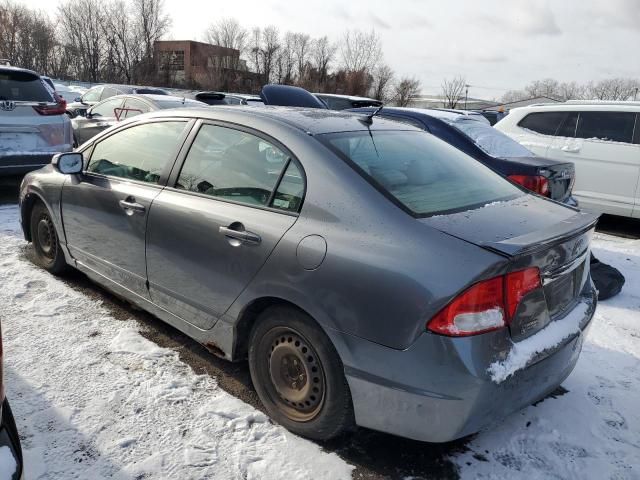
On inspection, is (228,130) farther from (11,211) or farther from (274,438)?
(11,211)

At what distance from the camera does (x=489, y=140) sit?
5871 millimetres

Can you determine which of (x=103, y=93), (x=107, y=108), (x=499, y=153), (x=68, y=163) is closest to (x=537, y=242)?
(x=68, y=163)

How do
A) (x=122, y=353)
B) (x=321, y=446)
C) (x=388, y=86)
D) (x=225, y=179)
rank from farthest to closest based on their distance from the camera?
(x=388, y=86), (x=122, y=353), (x=225, y=179), (x=321, y=446)

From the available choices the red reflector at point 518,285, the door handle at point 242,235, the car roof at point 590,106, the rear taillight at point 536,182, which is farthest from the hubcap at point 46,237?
the car roof at point 590,106

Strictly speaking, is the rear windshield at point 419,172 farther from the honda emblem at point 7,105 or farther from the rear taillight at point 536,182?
the honda emblem at point 7,105

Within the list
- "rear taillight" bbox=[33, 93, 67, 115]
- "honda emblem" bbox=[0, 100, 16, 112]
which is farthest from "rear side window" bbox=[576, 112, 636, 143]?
"honda emblem" bbox=[0, 100, 16, 112]

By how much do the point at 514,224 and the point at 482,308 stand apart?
54cm

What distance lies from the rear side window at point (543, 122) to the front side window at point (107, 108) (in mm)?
6675

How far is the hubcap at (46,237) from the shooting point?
428cm

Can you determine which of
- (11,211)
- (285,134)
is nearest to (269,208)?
(285,134)

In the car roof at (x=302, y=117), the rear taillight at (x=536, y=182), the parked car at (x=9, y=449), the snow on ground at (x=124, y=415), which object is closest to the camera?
the parked car at (x=9, y=449)

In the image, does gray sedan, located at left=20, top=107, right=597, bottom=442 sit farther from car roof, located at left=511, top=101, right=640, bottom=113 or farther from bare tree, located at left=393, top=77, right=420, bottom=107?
bare tree, located at left=393, top=77, right=420, bottom=107

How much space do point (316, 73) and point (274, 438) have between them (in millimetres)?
61807

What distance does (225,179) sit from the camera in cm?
287
